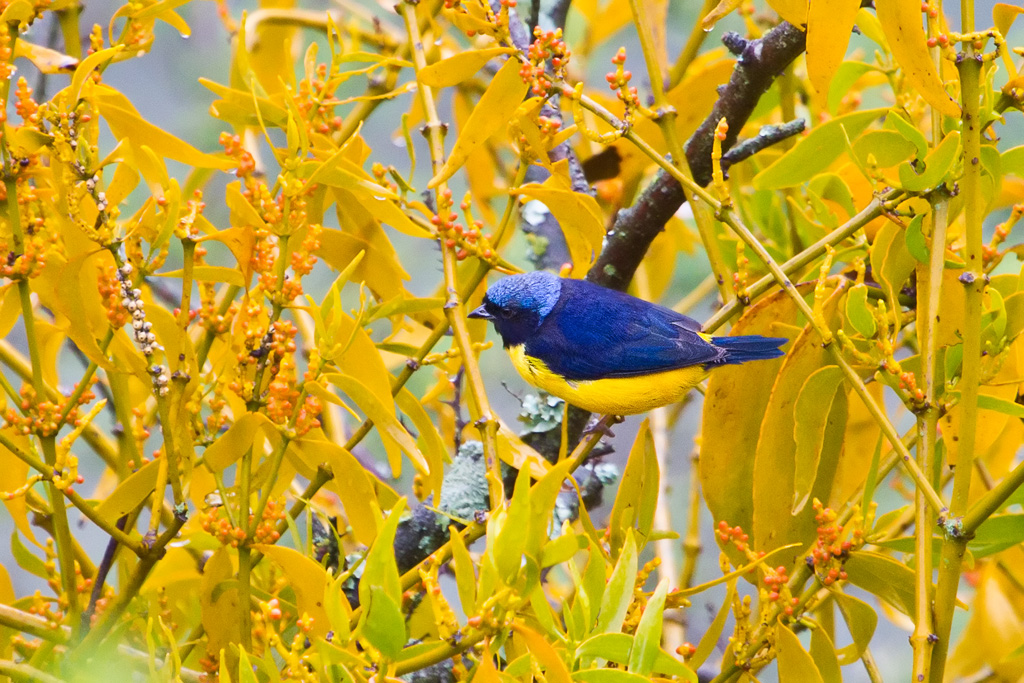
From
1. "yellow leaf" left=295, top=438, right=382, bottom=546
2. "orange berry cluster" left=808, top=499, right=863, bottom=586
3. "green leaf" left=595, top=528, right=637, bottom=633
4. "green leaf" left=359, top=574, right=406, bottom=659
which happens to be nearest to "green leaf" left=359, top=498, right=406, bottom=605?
"green leaf" left=359, top=574, right=406, bottom=659

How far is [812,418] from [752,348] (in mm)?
125

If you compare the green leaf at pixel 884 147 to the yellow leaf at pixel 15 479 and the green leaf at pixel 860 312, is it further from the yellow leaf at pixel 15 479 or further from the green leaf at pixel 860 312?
the yellow leaf at pixel 15 479

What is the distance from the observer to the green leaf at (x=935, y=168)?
22.6 inches

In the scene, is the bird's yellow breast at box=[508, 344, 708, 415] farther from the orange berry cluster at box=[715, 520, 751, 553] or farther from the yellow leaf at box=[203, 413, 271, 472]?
the yellow leaf at box=[203, 413, 271, 472]

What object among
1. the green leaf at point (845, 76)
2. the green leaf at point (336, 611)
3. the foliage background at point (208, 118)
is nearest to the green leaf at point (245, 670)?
the green leaf at point (336, 611)

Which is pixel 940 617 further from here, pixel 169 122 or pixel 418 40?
pixel 169 122

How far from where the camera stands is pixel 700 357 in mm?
995

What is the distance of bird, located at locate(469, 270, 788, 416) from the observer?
1011 mm

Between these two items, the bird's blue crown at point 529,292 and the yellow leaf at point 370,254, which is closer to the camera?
the yellow leaf at point 370,254

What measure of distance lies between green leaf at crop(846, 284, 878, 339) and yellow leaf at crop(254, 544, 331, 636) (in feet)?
1.19

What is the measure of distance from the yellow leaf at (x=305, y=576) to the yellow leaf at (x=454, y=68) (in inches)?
12.6

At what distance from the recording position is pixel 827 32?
1.87 feet

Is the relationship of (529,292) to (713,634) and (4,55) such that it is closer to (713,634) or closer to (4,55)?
(713,634)

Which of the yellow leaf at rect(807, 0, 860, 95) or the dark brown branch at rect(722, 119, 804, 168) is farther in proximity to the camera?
the dark brown branch at rect(722, 119, 804, 168)
